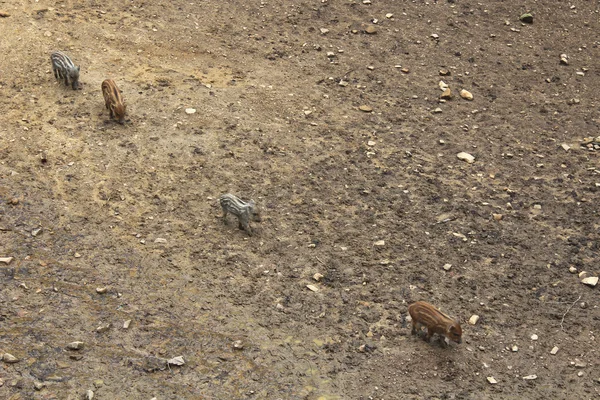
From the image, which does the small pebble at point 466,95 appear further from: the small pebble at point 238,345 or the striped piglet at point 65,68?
the small pebble at point 238,345

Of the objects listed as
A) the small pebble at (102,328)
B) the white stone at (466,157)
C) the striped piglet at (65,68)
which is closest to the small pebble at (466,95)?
the white stone at (466,157)

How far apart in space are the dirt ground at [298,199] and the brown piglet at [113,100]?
0.68 feet

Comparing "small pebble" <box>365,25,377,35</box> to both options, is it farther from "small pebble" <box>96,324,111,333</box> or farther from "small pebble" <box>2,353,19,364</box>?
"small pebble" <box>2,353,19,364</box>

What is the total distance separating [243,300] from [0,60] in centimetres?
556

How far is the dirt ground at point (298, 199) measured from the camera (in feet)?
22.8

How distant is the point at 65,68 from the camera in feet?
32.9

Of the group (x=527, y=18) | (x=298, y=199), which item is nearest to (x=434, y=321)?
(x=298, y=199)

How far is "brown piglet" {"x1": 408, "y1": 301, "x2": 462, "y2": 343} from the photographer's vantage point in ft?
22.7

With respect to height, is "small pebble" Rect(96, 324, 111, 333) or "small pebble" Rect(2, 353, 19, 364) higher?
"small pebble" Rect(2, 353, 19, 364)

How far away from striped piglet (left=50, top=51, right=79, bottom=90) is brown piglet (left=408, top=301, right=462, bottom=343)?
5.49 m

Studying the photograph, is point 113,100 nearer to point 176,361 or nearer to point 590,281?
point 176,361

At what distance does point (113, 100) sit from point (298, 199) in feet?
8.60

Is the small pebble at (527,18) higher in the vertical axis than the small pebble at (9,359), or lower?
lower

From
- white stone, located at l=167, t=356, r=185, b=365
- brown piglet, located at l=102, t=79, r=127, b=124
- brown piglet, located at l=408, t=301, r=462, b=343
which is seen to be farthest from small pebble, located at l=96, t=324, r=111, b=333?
brown piglet, located at l=102, t=79, r=127, b=124
